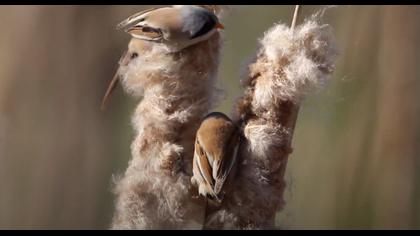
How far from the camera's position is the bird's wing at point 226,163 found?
1.12 m

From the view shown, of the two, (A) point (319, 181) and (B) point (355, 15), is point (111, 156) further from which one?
(B) point (355, 15)

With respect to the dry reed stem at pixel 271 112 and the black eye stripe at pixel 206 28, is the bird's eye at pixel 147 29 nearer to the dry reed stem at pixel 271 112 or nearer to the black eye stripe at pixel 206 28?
the black eye stripe at pixel 206 28

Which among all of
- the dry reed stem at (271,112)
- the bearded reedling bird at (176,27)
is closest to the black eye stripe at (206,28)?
the bearded reedling bird at (176,27)

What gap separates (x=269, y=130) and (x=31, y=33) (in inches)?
35.3

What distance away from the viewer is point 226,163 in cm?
114

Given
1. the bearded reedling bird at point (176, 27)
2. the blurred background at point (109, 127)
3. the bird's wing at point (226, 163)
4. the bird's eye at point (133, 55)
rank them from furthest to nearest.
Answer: the blurred background at point (109, 127), the bird's eye at point (133, 55), the bearded reedling bird at point (176, 27), the bird's wing at point (226, 163)

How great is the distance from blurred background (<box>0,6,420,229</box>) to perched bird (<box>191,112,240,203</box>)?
57 centimetres

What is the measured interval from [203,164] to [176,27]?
0.94 feet

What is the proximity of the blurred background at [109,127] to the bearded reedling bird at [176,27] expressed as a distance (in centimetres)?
47

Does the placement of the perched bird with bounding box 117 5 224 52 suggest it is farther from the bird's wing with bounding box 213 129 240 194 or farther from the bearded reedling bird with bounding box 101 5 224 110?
the bird's wing with bounding box 213 129 240 194

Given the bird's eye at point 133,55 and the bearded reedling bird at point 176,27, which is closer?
the bearded reedling bird at point 176,27

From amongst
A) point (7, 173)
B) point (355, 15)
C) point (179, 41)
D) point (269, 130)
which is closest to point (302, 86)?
point (269, 130)

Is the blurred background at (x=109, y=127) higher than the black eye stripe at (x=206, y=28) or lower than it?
lower

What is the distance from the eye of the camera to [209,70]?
1.26 m
